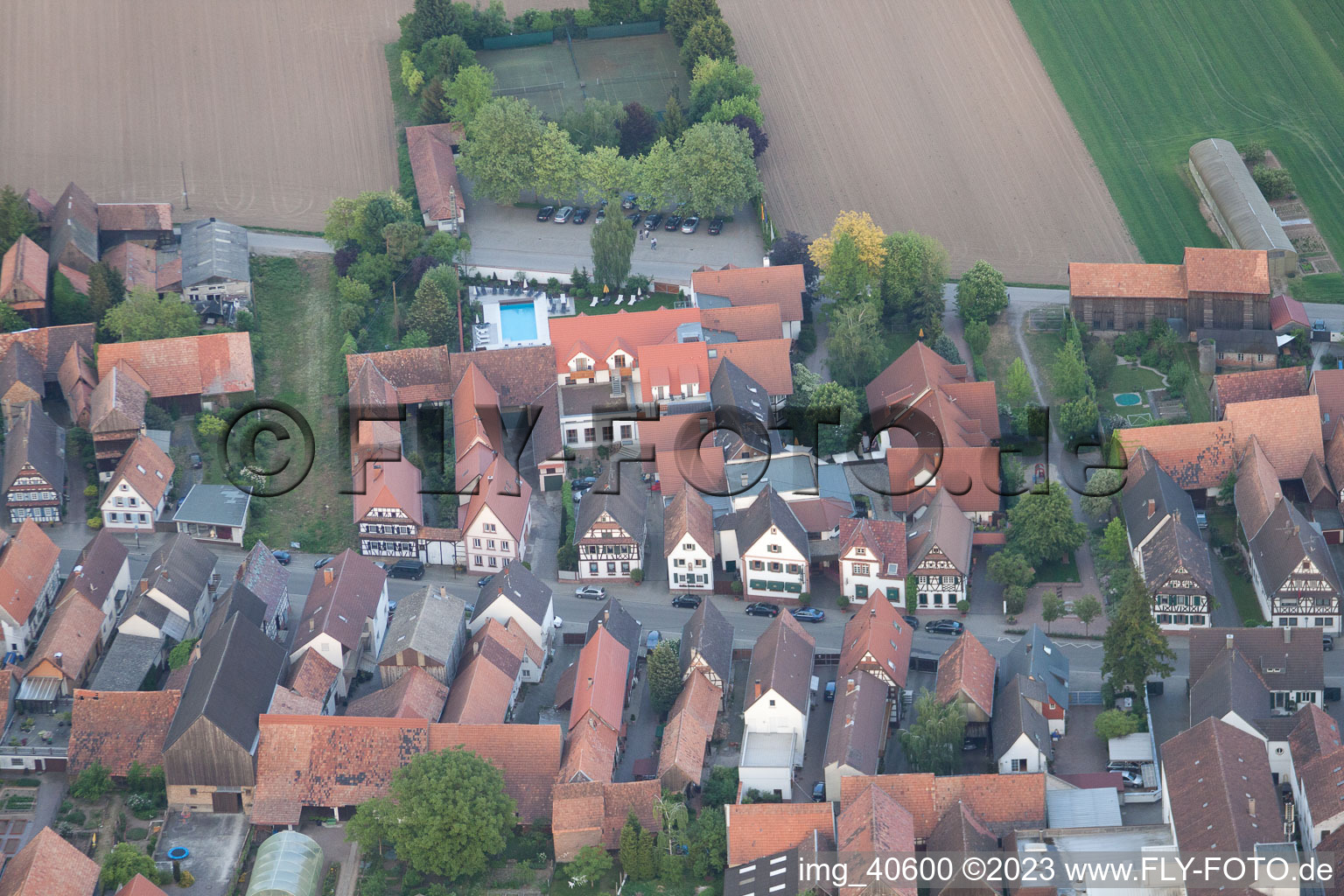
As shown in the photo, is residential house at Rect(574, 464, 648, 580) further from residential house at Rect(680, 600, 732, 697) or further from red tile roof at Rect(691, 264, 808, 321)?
red tile roof at Rect(691, 264, 808, 321)

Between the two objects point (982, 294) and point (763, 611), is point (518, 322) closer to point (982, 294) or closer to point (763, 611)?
point (982, 294)

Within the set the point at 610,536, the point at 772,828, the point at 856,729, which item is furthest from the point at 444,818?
the point at 610,536

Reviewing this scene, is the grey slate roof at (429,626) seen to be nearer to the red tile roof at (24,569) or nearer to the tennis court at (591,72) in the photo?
the red tile roof at (24,569)

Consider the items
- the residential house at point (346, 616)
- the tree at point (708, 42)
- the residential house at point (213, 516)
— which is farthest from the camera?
the tree at point (708, 42)

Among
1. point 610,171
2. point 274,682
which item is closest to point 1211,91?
point 610,171

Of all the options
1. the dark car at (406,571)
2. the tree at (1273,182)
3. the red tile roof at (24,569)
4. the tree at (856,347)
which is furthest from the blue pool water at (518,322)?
the tree at (1273,182)

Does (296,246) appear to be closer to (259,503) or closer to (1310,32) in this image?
(259,503)
